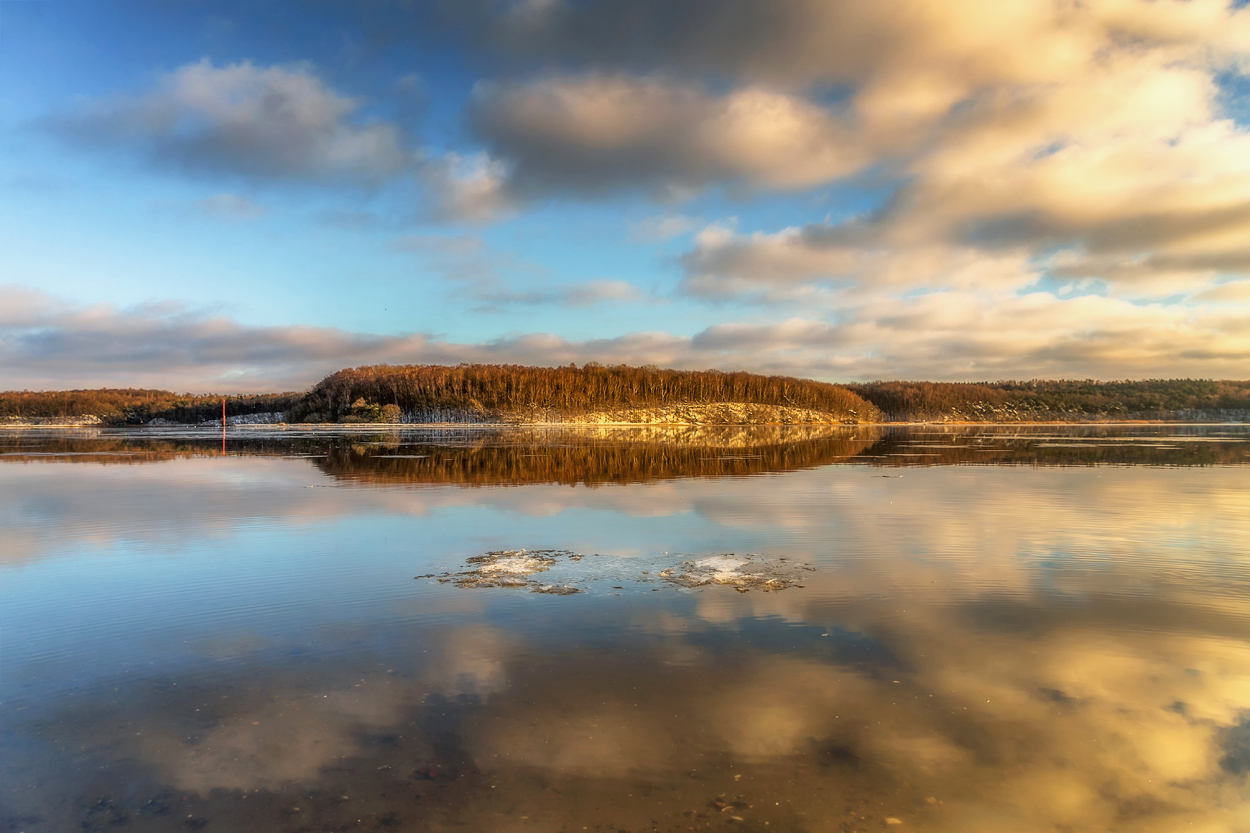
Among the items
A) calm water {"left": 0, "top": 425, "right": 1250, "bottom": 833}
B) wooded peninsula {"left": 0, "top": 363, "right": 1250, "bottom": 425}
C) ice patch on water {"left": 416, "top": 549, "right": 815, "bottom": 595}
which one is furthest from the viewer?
wooded peninsula {"left": 0, "top": 363, "right": 1250, "bottom": 425}

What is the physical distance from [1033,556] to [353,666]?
894 cm

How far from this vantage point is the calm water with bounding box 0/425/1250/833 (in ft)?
13.0

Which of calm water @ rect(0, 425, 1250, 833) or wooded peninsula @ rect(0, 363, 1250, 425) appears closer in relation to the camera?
calm water @ rect(0, 425, 1250, 833)

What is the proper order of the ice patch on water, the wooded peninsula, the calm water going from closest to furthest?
1. the calm water
2. the ice patch on water
3. the wooded peninsula

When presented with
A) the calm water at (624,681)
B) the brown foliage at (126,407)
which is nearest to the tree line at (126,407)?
the brown foliage at (126,407)

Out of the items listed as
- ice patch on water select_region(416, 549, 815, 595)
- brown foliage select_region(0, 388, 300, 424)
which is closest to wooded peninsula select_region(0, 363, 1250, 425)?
brown foliage select_region(0, 388, 300, 424)

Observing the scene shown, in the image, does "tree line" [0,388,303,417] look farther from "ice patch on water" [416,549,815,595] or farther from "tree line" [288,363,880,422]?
"ice patch on water" [416,549,815,595]

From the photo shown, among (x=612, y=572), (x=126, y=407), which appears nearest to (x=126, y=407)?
(x=126, y=407)

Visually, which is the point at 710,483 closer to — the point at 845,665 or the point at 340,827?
the point at 845,665

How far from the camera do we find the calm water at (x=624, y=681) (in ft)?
13.0

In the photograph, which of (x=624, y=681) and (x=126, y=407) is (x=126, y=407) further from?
(x=624, y=681)

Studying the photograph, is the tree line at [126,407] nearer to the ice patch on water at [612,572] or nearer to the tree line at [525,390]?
the tree line at [525,390]

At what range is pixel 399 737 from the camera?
4.60 metres

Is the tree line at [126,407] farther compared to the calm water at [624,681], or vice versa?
the tree line at [126,407]
